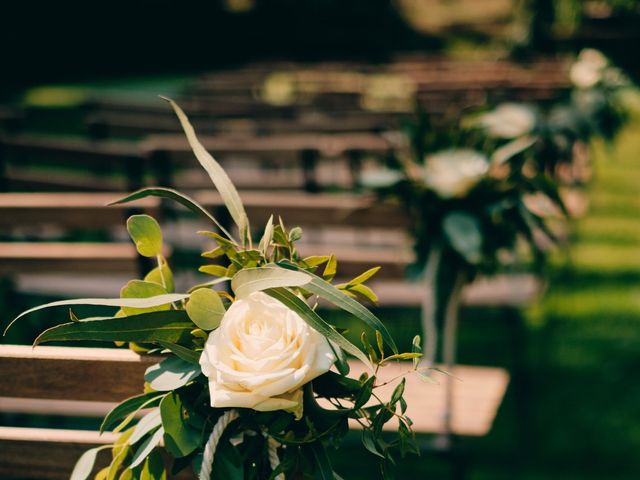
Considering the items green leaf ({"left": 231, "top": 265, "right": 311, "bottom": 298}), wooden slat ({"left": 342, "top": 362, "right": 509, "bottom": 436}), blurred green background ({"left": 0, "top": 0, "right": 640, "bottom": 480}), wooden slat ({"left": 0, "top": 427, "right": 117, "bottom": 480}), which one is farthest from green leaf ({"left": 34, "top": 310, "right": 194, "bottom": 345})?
blurred green background ({"left": 0, "top": 0, "right": 640, "bottom": 480})

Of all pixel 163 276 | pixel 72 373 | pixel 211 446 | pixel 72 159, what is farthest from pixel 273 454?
pixel 72 159

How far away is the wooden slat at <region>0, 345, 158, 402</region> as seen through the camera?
1.25m

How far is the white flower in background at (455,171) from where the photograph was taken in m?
2.04

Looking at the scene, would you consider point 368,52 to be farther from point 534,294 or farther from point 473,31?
point 534,294

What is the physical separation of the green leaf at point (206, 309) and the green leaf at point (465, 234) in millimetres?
1021

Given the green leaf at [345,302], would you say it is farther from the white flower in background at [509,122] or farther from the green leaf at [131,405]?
the white flower in background at [509,122]

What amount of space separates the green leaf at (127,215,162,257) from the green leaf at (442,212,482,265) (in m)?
1.00

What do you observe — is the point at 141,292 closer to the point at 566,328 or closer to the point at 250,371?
the point at 250,371

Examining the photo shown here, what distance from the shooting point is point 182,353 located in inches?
40.7

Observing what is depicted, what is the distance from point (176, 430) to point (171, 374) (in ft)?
0.26

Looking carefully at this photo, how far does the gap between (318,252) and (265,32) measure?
65.3 ft

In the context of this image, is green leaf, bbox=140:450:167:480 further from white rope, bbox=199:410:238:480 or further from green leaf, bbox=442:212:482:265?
green leaf, bbox=442:212:482:265

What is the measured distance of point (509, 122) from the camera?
2.67m

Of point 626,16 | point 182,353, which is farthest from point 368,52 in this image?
point 182,353
